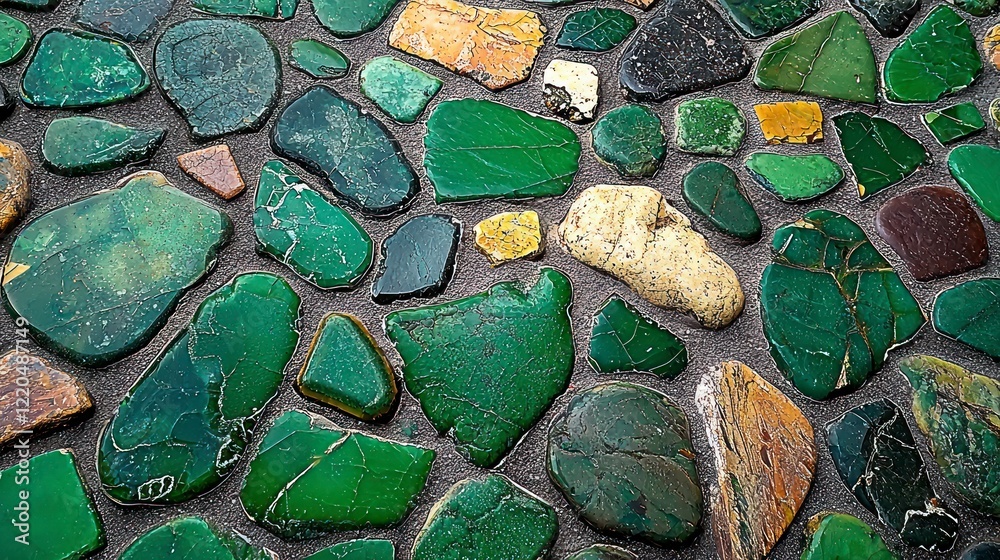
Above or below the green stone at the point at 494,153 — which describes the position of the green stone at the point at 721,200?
below

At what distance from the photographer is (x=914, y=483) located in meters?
1.04

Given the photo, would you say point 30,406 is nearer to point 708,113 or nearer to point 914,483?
point 708,113

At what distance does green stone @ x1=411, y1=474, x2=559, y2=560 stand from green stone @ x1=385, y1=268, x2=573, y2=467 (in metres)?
0.04

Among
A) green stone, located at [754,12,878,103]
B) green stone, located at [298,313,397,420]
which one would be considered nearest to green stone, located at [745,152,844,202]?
green stone, located at [754,12,878,103]

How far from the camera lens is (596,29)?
1.30 meters

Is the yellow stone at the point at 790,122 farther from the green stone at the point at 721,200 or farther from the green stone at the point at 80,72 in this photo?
the green stone at the point at 80,72

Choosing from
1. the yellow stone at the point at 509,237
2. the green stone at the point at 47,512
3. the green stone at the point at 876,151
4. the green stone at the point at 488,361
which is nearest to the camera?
the green stone at the point at 47,512

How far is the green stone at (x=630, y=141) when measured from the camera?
119 centimetres

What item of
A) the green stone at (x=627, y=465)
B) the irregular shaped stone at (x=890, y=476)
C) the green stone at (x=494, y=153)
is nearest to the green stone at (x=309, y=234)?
the green stone at (x=494, y=153)

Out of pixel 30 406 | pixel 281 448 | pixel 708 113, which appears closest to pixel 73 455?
pixel 30 406

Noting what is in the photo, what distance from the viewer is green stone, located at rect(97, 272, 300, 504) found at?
3.05 feet

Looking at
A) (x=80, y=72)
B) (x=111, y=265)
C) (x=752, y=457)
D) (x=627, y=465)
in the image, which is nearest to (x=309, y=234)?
(x=111, y=265)

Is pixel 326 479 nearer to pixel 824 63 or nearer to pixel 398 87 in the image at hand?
pixel 398 87

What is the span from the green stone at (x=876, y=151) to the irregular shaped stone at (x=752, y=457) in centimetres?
42
